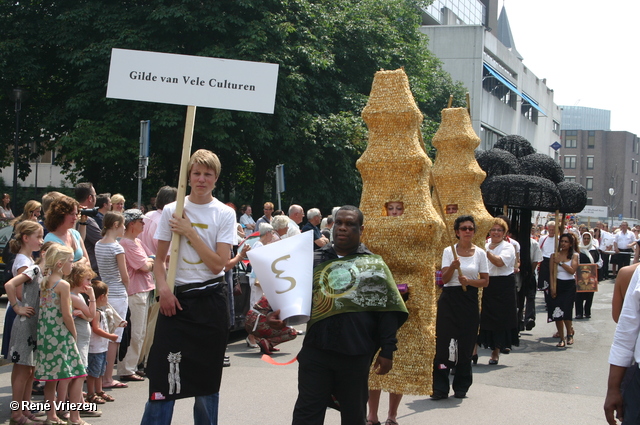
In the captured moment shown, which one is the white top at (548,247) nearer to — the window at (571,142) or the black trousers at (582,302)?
the black trousers at (582,302)

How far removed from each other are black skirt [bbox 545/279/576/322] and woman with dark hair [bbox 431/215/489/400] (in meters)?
4.59

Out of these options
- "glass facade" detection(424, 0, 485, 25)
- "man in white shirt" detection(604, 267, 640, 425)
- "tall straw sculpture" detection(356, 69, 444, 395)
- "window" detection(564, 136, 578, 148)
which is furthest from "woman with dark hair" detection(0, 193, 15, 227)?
"window" detection(564, 136, 578, 148)

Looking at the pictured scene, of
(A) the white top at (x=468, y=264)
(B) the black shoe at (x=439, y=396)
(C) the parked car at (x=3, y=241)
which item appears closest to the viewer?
(B) the black shoe at (x=439, y=396)

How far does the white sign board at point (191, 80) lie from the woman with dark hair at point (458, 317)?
11.0ft

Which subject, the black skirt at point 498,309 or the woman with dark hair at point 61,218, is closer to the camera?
the woman with dark hair at point 61,218

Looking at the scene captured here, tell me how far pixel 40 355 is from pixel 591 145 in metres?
109

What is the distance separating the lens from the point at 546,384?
8539 mm

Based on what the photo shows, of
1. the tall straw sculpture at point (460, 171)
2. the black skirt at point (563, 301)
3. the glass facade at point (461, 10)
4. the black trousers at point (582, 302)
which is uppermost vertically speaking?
the glass facade at point (461, 10)

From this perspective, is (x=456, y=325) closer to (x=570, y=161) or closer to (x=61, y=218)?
(x=61, y=218)

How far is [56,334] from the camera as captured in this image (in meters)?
5.94

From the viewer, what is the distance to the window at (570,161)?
10694cm

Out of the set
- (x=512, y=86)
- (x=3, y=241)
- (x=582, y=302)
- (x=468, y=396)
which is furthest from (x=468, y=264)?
(x=512, y=86)

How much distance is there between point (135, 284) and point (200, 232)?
3702 millimetres

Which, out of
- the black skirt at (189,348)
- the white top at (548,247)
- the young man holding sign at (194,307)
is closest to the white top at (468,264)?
the young man holding sign at (194,307)
